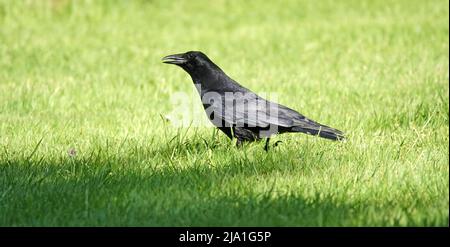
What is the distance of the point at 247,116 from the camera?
5094 millimetres

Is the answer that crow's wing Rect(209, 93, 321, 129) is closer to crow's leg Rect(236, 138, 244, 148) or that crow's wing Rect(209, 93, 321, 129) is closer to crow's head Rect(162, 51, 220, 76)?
crow's leg Rect(236, 138, 244, 148)

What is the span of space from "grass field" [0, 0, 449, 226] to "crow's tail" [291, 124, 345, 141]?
0.08 metres

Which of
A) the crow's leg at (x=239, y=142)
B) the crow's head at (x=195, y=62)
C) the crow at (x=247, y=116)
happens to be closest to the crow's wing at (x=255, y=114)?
the crow at (x=247, y=116)

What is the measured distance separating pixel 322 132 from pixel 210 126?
4.26ft

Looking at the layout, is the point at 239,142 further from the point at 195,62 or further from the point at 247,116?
the point at 195,62

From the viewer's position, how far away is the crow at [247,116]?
197 inches

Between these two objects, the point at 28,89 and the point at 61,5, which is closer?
the point at 28,89

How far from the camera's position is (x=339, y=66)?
8859 mm

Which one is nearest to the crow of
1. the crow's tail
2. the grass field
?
the crow's tail

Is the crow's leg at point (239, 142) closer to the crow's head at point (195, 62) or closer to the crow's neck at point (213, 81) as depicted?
the crow's neck at point (213, 81)

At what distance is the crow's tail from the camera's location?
194 inches
